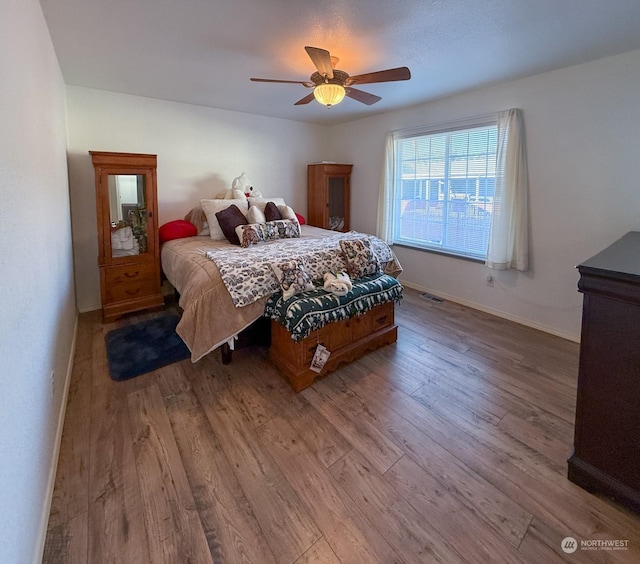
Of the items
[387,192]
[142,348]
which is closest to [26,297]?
[142,348]

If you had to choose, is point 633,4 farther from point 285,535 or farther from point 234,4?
point 285,535

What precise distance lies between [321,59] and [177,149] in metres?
2.53

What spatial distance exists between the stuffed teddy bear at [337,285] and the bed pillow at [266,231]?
1.11m

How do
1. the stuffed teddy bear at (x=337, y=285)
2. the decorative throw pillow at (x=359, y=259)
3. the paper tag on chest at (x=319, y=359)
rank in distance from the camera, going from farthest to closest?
the decorative throw pillow at (x=359, y=259)
the stuffed teddy bear at (x=337, y=285)
the paper tag on chest at (x=319, y=359)

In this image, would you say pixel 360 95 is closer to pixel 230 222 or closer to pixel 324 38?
pixel 324 38

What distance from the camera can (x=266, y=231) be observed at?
345cm

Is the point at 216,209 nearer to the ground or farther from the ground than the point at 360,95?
nearer to the ground

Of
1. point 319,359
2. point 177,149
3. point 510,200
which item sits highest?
point 177,149

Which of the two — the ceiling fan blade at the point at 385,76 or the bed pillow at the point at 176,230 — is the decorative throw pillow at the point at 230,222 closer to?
the bed pillow at the point at 176,230

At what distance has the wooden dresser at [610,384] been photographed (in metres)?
1.32

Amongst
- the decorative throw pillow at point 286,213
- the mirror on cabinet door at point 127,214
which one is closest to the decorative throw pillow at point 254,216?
the decorative throw pillow at point 286,213

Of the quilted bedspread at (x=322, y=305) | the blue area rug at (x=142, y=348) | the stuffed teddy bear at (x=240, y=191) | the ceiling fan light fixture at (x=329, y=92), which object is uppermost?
the ceiling fan light fixture at (x=329, y=92)

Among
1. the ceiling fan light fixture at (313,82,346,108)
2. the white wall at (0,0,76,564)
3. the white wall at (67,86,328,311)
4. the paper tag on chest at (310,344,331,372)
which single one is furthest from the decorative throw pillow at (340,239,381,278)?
the white wall at (67,86,328,311)

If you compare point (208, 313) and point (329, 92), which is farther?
point (329, 92)
